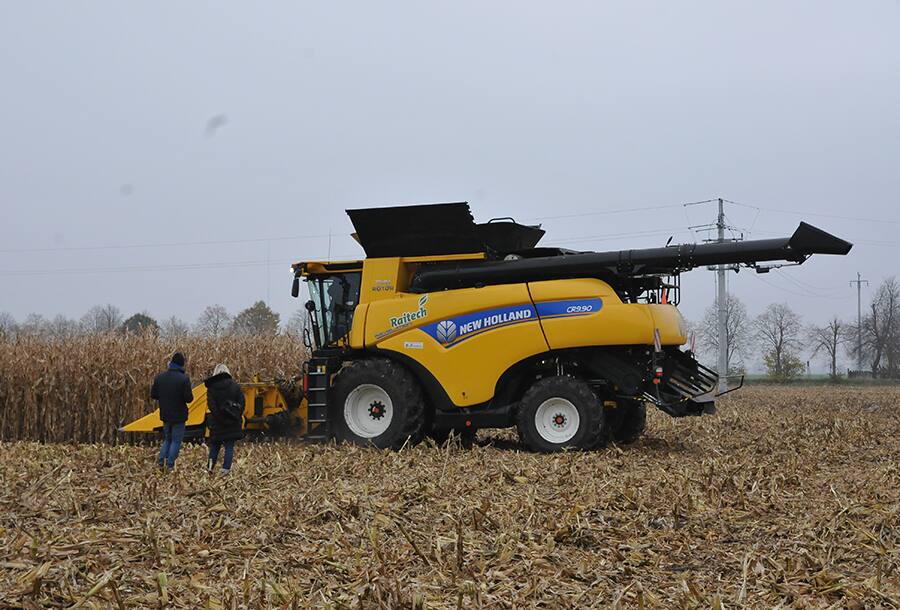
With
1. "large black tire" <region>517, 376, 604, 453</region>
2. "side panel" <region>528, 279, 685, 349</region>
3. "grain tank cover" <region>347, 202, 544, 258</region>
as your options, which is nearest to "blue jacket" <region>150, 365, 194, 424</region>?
"grain tank cover" <region>347, 202, 544, 258</region>

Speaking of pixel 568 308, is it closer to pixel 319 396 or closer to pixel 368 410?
pixel 368 410

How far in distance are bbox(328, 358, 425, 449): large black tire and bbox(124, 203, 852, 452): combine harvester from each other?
0.02 m

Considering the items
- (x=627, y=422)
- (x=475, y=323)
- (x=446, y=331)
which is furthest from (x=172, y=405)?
(x=627, y=422)

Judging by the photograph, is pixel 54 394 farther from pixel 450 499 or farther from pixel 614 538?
pixel 614 538

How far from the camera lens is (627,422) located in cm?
1337

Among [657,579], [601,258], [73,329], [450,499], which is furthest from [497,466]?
[73,329]

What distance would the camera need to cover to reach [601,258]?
11.8 meters

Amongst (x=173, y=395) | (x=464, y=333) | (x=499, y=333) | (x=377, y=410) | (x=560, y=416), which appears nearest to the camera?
(x=173, y=395)

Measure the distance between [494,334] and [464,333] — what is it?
1.38 ft

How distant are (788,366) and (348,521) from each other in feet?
217

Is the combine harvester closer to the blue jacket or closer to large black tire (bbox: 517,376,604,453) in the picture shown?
large black tire (bbox: 517,376,604,453)

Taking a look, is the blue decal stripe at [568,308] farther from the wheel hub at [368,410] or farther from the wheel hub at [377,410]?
the wheel hub at [377,410]

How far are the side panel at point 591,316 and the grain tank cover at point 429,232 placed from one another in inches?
42.2

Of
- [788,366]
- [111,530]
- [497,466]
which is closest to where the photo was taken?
[111,530]
